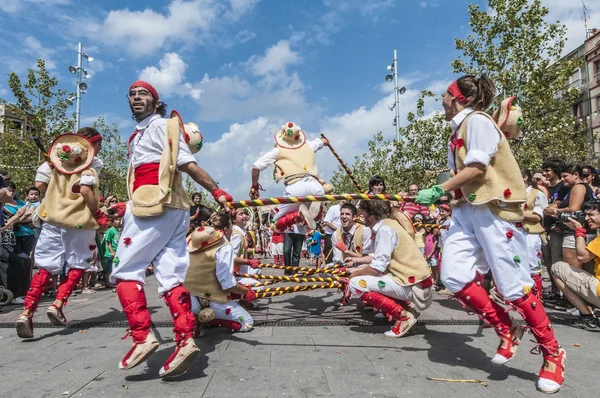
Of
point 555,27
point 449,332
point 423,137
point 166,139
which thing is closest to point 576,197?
point 449,332

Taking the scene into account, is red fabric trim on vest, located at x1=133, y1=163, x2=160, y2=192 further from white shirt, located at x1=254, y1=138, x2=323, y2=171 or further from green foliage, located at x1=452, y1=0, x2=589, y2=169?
green foliage, located at x1=452, y1=0, x2=589, y2=169

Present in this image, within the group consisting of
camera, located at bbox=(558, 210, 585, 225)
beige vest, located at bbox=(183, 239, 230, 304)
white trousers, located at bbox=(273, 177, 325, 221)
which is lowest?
beige vest, located at bbox=(183, 239, 230, 304)

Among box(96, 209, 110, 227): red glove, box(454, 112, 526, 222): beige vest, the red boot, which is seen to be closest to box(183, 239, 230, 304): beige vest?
box(96, 209, 110, 227): red glove

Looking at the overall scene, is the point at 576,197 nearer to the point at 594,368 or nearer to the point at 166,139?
the point at 594,368

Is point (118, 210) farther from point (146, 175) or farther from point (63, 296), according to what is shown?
point (63, 296)

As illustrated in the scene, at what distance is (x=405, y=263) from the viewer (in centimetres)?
406

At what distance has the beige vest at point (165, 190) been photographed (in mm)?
2840

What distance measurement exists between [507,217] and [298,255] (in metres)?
5.06

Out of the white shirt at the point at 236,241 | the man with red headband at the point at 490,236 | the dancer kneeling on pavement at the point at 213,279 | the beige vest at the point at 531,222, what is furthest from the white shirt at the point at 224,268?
the beige vest at the point at 531,222

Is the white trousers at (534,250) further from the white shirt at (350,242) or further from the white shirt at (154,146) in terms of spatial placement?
the white shirt at (154,146)

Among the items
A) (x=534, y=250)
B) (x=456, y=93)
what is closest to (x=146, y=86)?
(x=456, y=93)

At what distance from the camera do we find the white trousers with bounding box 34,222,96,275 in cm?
432

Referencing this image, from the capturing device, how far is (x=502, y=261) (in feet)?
8.92

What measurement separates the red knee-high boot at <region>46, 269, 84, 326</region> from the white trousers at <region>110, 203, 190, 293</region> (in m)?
1.63
